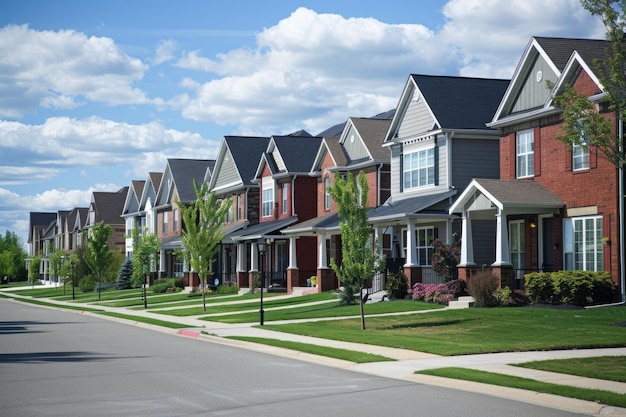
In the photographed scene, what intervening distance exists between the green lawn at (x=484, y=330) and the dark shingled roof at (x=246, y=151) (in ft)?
100

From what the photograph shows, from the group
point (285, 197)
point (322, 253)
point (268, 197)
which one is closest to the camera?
point (322, 253)

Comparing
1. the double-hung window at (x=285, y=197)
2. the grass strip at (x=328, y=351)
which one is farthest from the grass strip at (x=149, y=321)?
the double-hung window at (x=285, y=197)

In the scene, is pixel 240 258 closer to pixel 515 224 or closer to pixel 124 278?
pixel 124 278

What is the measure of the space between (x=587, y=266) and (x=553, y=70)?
7.23 m

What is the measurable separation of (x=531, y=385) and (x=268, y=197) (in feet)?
142

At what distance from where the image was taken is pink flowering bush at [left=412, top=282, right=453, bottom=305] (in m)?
32.9

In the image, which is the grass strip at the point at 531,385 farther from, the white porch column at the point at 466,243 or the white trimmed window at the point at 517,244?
the white trimmed window at the point at 517,244

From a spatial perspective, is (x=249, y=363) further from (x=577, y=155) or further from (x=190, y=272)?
(x=190, y=272)

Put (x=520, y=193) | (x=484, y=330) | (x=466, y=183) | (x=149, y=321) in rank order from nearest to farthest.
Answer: (x=484, y=330), (x=520, y=193), (x=149, y=321), (x=466, y=183)

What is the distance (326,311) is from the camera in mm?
35125

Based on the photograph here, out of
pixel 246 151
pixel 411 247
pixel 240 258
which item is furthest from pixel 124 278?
pixel 411 247

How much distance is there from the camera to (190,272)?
63.2 m

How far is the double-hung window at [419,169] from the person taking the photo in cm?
3944

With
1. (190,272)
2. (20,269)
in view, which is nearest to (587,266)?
(190,272)
